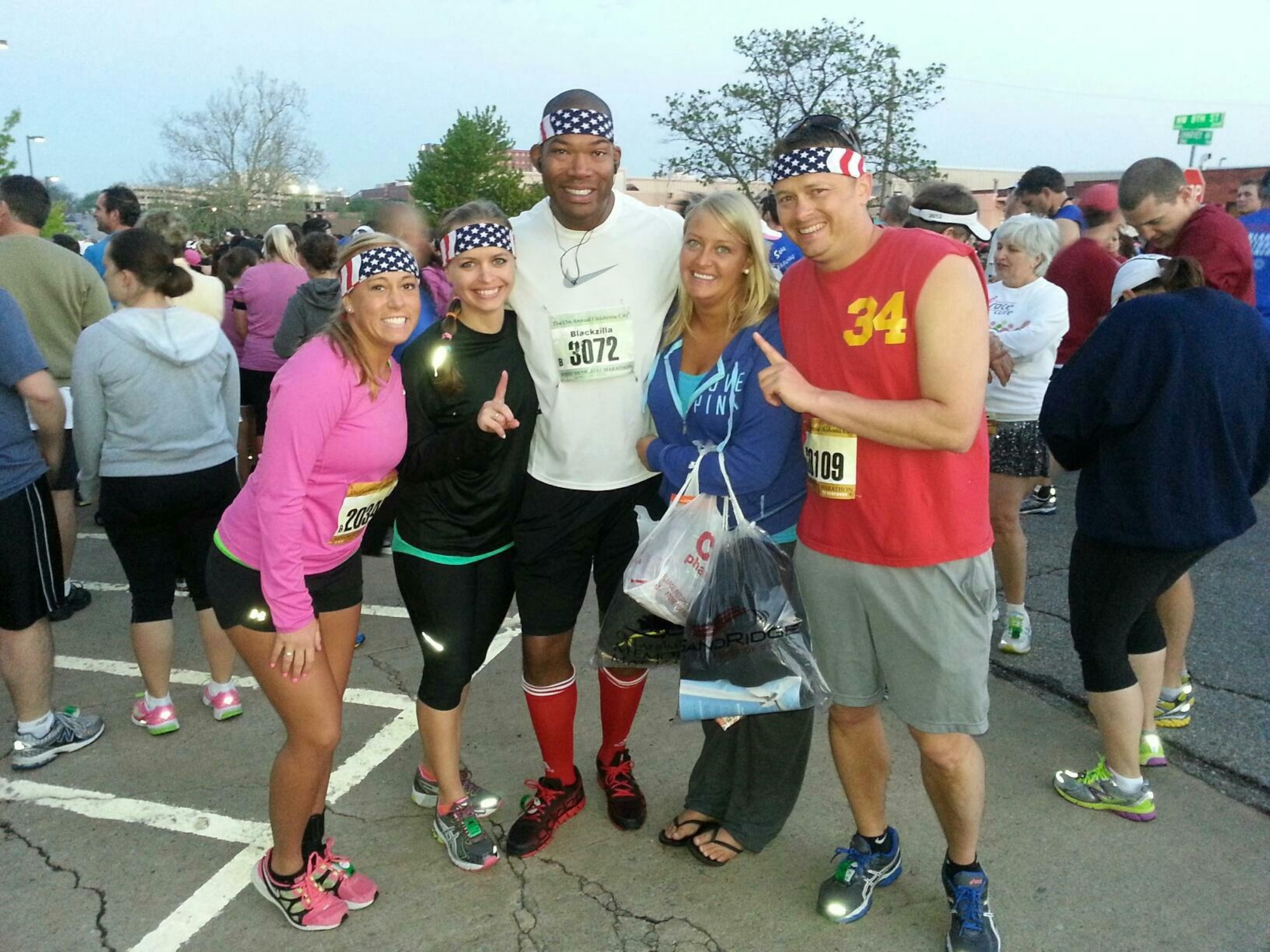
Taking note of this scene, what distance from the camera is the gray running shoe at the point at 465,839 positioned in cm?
→ 273

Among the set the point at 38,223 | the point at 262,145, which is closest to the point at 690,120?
the point at 38,223

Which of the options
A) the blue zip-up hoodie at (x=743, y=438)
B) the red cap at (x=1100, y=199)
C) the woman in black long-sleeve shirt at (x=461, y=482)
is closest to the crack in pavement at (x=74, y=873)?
the woman in black long-sleeve shirt at (x=461, y=482)

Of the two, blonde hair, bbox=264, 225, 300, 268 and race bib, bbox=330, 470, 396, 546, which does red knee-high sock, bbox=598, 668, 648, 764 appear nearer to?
race bib, bbox=330, 470, 396, 546

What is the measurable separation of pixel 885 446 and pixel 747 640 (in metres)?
0.62

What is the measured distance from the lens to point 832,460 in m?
2.23

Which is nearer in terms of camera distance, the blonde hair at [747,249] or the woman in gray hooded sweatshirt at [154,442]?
the blonde hair at [747,249]

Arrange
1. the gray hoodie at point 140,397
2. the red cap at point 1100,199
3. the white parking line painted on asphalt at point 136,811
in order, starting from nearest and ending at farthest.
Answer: the white parking line painted on asphalt at point 136,811 → the gray hoodie at point 140,397 → the red cap at point 1100,199

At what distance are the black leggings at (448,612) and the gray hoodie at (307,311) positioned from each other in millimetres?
3155

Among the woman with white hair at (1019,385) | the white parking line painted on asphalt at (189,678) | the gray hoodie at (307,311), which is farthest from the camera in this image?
the gray hoodie at (307,311)

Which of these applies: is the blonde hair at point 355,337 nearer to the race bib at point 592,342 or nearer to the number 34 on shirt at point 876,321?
the race bib at point 592,342

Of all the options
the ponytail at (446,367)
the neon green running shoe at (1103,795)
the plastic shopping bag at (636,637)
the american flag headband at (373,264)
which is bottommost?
the neon green running shoe at (1103,795)

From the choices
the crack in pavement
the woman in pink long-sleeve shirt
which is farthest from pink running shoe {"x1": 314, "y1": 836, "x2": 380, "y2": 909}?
the crack in pavement

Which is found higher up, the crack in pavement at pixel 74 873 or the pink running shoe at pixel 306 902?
the pink running shoe at pixel 306 902

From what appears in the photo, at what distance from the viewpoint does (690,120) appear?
23594mm
